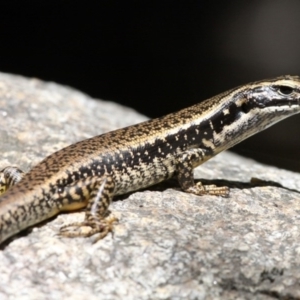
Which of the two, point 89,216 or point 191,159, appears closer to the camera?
point 89,216

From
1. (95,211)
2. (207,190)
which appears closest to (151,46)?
(207,190)

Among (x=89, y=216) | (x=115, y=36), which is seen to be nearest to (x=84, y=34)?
(x=115, y=36)

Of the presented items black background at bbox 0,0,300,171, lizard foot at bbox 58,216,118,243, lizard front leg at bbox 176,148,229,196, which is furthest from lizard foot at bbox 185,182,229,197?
black background at bbox 0,0,300,171

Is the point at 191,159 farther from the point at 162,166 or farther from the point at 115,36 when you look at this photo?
the point at 115,36

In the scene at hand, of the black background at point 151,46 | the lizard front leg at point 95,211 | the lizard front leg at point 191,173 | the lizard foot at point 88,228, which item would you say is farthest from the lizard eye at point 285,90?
the black background at point 151,46

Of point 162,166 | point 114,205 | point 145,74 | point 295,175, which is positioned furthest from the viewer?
point 145,74

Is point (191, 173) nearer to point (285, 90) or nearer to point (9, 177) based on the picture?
point (285, 90)

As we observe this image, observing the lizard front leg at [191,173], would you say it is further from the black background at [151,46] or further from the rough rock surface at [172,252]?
the black background at [151,46]
